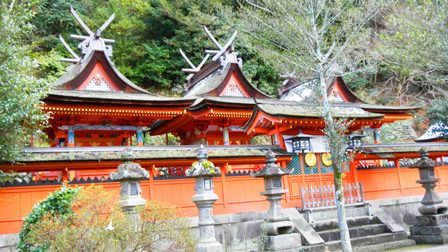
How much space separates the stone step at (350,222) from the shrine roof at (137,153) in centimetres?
257

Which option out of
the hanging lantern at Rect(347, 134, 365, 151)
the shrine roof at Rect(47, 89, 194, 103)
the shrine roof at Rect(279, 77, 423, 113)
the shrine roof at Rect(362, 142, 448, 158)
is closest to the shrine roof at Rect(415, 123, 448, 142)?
the shrine roof at Rect(279, 77, 423, 113)

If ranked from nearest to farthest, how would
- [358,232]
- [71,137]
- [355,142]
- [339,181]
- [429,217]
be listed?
[339,181]
[358,232]
[429,217]
[355,142]
[71,137]

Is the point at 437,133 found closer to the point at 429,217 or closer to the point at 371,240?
the point at 429,217

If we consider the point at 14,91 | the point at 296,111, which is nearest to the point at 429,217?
the point at 296,111

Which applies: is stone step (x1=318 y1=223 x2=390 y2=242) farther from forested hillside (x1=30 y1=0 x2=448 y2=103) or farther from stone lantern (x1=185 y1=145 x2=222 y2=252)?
forested hillside (x1=30 y1=0 x2=448 y2=103)

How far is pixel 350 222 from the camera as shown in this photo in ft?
44.4

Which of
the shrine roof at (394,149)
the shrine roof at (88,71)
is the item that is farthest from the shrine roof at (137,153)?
the shrine roof at (88,71)

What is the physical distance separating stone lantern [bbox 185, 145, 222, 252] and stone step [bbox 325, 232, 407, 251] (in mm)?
4086

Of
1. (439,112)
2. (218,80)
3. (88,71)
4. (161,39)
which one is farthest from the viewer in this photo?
(161,39)

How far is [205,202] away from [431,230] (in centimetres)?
798

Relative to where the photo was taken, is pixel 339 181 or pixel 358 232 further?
pixel 358 232

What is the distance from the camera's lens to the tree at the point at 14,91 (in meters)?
9.53

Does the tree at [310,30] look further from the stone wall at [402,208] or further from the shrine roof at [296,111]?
the stone wall at [402,208]

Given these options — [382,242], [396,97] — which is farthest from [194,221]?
[396,97]
